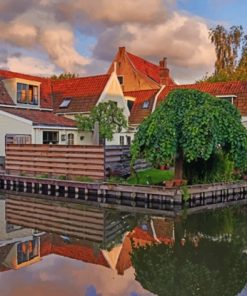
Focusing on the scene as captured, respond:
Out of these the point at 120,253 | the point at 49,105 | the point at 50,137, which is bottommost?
the point at 120,253

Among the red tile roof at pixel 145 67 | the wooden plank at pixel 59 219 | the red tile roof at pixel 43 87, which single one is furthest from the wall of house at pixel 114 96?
the wooden plank at pixel 59 219

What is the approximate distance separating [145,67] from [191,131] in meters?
29.6

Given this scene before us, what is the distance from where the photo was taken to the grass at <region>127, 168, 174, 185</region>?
18.2m

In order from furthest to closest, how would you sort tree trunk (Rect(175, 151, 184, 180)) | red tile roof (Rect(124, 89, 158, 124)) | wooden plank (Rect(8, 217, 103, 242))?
red tile roof (Rect(124, 89, 158, 124)) < tree trunk (Rect(175, 151, 184, 180)) < wooden plank (Rect(8, 217, 103, 242))

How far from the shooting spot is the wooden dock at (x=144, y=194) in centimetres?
1552

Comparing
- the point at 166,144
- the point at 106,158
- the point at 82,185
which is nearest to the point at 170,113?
the point at 166,144

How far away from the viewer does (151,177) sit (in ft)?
64.1

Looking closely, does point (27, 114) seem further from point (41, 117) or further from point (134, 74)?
point (134, 74)

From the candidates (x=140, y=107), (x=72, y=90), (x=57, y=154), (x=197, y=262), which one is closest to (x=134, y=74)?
(x=140, y=107)

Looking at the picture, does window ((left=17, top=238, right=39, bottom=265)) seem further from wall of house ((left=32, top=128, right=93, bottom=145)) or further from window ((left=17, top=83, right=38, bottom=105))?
window ((left=17, top=83, right=38, bottom=105))

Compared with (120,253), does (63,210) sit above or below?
above

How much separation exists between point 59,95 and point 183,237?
2109cm

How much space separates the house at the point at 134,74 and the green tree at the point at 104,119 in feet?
51.3

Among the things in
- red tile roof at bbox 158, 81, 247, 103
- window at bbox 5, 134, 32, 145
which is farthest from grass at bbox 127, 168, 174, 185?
red tile roof at bbox 158, 81, 247, 103
